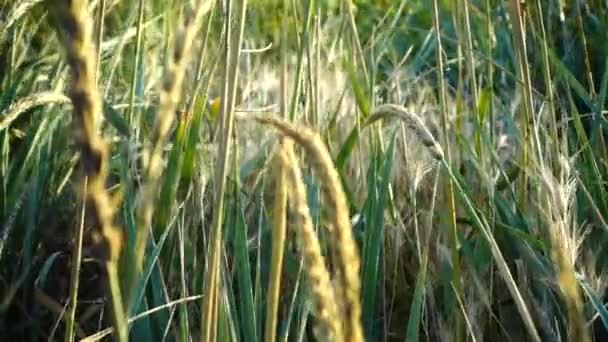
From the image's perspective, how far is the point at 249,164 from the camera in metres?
1.46

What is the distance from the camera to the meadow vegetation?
0.67 m

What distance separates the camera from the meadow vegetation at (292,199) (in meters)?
0.67

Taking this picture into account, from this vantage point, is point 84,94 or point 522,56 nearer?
point 84,94

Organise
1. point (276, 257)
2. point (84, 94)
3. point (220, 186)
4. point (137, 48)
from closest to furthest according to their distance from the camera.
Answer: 1. point (84, 94)
2. point (220, 186)
3. point (276, 257)
4. point (137, 48)

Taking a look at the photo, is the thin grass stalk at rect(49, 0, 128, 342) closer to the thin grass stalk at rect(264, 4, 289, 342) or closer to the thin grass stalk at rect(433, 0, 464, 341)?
the thin grass stalk at rect(264, 4, 289, 342)

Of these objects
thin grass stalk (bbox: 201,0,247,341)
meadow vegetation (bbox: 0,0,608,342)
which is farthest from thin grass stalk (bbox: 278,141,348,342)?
thin grass stalk (bbox: 201,0,247,341)

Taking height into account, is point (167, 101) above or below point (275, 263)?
above

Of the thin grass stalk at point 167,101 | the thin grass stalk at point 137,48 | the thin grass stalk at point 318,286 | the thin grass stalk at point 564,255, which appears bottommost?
the thin grass stalk at point 564,255

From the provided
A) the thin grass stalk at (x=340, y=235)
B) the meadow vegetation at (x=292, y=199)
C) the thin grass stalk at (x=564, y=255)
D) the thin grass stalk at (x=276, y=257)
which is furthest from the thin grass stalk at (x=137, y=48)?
the thin grass stalk at (x=340, y=235)

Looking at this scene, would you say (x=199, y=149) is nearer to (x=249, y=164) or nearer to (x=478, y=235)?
(x=249, y=164)

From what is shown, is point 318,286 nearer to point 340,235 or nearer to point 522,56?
point 340,235

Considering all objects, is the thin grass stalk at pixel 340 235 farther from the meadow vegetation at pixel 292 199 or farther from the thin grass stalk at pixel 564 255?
the thin grass stalk at pixel 564 255

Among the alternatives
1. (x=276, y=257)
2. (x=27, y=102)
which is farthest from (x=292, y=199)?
(x=27, y=102)

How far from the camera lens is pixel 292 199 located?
407mm
